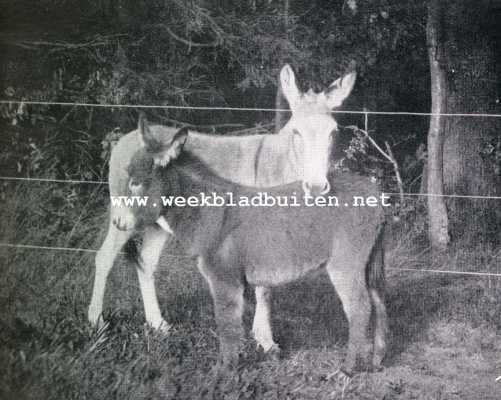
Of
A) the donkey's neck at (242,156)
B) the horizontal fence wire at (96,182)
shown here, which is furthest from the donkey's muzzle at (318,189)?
the horizontal fence wire at (96,182)

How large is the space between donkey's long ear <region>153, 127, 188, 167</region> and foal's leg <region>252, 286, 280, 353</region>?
708mm

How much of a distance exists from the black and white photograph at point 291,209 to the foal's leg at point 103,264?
12 mm

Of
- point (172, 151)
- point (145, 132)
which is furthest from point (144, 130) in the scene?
point (172, 151)

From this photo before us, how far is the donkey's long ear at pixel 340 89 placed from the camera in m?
2.13

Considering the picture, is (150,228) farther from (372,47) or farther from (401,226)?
(372,47)

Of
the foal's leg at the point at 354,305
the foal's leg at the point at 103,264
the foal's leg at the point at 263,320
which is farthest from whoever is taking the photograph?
the foal's leg at the point at 103,264

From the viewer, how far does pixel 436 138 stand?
2.15 m

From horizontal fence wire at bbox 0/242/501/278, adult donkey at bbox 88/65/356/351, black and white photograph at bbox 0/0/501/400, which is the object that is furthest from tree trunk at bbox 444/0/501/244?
adult donkey at bbox 88/65/356/351

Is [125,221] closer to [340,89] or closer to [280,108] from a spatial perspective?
[280,108]

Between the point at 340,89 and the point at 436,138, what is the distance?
0.48 metres

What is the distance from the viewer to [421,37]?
2.14m

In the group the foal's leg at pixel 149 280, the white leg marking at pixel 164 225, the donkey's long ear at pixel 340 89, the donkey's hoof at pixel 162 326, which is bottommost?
the donkey's hoof at pixel 162 326

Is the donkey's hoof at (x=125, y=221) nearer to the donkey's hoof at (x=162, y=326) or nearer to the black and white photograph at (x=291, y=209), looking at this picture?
the black and white photograph at (x=291, y=209)

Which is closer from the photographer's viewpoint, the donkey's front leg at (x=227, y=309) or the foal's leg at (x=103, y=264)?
the donkey's front leg at (x=227, y=309)
